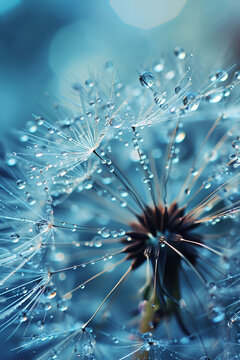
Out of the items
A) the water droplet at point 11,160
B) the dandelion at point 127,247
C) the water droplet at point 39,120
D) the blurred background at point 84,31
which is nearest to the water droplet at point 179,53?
the dandelion at point 127,247

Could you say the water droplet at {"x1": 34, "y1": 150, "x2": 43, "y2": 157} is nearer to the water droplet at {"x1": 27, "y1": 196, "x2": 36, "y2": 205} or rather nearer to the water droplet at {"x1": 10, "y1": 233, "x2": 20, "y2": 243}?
the water droplet at {"x1": 27, "y1": 196, "x2": 36, "y2": 205}

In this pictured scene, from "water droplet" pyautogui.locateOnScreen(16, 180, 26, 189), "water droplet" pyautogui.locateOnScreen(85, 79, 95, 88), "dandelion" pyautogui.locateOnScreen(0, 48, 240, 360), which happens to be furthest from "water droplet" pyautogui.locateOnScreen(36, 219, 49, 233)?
"water droplet" pyautogui.locateOnScreen(85, 79, 95, 88)

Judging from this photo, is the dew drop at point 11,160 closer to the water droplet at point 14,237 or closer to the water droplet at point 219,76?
the water droplet at point 14,237

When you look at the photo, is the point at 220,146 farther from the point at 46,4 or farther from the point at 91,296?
the point at 46,4

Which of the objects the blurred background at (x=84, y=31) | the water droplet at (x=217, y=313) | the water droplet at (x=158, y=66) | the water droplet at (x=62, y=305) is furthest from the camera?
the blurred background at (x=84, y=31)

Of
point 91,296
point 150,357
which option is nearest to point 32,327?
point 91,296

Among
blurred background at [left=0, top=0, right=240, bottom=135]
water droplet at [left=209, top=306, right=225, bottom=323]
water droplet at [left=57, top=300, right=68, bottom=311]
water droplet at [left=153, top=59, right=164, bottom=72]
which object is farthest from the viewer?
blurred background at [left=0, top=0, right=240, bottom=135]
